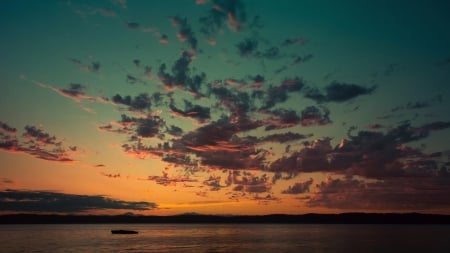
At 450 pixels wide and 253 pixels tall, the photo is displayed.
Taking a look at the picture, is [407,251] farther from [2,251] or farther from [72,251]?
[2,251]

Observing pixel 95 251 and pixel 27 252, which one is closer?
pixel 27 252

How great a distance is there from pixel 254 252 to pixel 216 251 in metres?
9.70

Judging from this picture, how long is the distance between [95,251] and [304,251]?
55.0 metres

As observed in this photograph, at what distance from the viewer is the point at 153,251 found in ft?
383

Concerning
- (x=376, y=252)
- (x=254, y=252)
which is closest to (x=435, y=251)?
(x=376, y=252)

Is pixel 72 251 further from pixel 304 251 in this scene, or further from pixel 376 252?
pixel 376 252

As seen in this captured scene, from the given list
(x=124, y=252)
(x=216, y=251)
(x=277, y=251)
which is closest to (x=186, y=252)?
(x=216, y=251)

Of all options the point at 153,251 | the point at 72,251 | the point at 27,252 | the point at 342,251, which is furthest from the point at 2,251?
the point at 342,251

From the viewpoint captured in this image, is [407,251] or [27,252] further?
[407,251]

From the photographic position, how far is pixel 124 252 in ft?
371

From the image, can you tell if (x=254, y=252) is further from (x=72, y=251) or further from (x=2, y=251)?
(x=2, y=251)

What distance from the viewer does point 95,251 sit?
117 metres

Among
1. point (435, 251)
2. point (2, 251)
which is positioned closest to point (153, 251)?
point (2, 251)

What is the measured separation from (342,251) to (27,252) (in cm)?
7909
